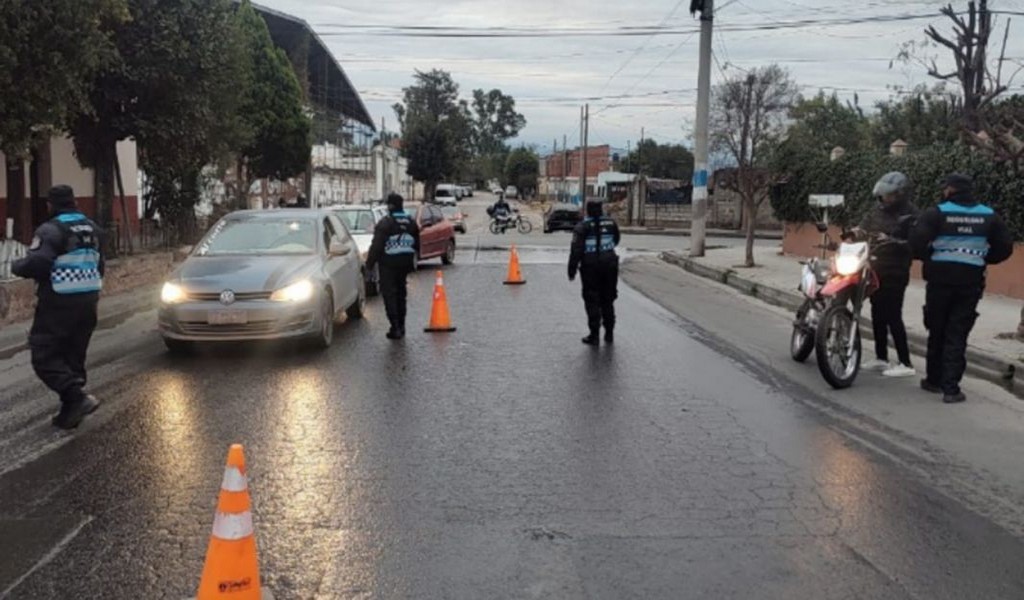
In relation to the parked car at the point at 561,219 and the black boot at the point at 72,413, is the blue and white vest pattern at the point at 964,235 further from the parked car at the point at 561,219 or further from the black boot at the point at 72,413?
the parked car at the point at 561,219

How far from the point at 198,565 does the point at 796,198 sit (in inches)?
817

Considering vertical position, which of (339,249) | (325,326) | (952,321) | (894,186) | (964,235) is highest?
(894,186)

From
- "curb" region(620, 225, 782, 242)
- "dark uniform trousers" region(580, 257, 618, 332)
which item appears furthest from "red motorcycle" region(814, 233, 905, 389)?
"curb" region(620, 225, 782, 242)

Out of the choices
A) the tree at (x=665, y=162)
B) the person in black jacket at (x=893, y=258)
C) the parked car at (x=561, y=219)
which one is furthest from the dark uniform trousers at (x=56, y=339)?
the tree at (x=665, y=162)

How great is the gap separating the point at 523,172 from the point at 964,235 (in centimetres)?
11911

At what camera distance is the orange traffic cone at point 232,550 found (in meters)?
3.61

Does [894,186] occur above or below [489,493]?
above

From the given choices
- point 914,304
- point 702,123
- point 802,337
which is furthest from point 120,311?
point 702,123

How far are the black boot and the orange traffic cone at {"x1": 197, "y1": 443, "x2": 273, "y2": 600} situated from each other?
3.70m

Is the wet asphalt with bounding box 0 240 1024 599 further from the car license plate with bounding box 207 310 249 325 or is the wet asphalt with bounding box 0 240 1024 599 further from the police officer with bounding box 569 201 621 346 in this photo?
the police officer with bounding box 569 201 621 346

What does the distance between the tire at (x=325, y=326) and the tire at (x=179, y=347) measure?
1292 mm

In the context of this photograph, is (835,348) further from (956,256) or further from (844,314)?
(956,256)

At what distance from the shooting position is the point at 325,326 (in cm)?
1009

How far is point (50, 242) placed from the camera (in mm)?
6711
